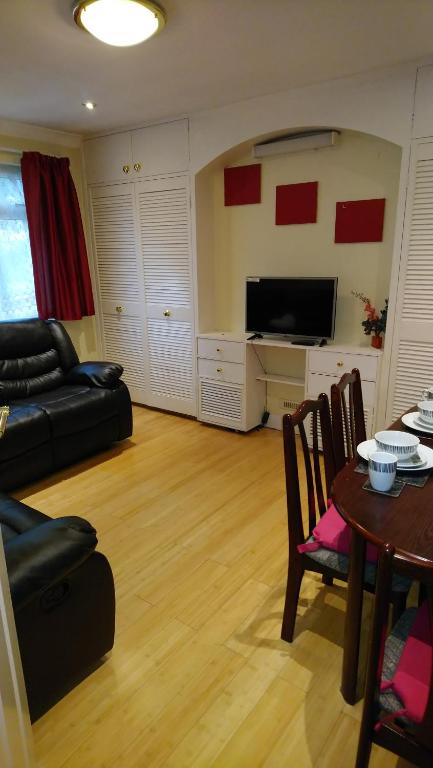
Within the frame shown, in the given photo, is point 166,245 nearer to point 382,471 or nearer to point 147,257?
point 147,257

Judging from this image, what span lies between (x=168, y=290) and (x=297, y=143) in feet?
5.12

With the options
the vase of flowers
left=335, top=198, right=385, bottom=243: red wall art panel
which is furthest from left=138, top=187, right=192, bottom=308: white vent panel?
the vase of flowers

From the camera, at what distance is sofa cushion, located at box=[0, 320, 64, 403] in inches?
136

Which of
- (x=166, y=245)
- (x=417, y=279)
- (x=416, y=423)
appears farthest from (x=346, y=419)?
(x=166, y=245)

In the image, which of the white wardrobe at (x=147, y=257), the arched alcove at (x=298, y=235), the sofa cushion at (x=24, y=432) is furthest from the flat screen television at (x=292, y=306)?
the sofa cushion at (x=24, y=432)

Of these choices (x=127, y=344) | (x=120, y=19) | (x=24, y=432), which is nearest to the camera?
(x=120, y=19)

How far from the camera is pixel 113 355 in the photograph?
466cm

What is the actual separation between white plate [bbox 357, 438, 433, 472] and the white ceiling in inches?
73.5

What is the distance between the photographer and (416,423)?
1.83 m

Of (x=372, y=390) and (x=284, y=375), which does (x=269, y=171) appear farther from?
(x=372, y=390)

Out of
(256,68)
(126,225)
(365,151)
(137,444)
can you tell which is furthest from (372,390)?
(126,225)

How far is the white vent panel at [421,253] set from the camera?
2.66 m

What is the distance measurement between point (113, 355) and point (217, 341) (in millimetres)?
1409

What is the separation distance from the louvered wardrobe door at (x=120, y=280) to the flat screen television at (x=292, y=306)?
1216 millimetres
